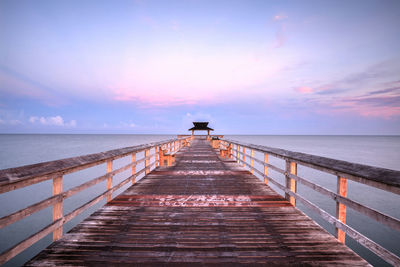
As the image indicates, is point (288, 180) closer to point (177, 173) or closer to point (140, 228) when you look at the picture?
point (140, 228)

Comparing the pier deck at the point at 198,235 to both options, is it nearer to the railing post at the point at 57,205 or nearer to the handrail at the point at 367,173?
the railing post at the point at 57,205

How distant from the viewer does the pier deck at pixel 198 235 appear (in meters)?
2.46

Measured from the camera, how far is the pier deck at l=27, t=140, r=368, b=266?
2.46 m

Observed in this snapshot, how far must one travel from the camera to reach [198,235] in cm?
299

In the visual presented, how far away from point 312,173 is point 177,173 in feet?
63.3

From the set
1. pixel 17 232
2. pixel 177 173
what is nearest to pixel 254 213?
pixel 177 173

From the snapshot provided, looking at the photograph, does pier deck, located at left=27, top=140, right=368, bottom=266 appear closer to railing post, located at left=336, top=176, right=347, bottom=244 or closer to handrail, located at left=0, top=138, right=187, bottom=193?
railing post, located at left=336, top=176, right=347, bottom=244

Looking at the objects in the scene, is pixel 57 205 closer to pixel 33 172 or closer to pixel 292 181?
pixel 33 172

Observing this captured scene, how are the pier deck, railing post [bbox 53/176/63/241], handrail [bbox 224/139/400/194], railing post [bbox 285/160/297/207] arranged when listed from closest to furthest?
handrail [bbox 224/139/400/194], the pier deck, railing post [bbox 53/176/63/241], railing post [bbox 285/160/297/207]

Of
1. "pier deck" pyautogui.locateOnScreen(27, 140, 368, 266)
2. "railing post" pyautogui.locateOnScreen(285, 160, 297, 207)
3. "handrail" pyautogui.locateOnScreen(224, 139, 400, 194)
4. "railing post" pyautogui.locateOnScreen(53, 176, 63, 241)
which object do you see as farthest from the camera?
"railing post" pyautogui.locateOnScreen(285, 160, 297, 207)

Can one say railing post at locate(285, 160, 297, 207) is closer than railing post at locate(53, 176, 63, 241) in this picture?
No

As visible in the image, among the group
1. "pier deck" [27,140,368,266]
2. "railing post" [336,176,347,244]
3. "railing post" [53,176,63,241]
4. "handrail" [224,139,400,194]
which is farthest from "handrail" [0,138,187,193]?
"railing post" [336,176,347,244]

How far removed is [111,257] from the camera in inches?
97.3

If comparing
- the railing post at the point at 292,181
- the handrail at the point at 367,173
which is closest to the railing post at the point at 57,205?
the handrail at the point at 367,173
